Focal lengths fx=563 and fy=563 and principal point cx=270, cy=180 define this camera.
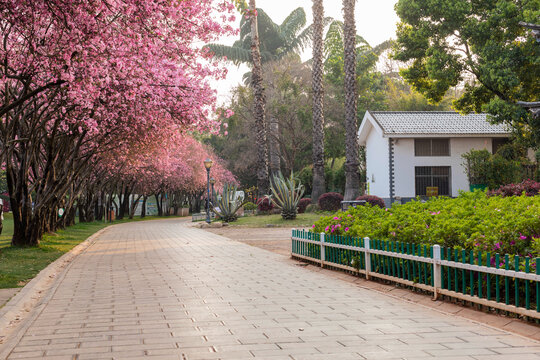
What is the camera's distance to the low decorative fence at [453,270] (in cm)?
657

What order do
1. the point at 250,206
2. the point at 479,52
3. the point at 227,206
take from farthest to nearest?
the point at 250,206, the point at 227,206, the point at 479,52

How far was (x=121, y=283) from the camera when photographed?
10609mm

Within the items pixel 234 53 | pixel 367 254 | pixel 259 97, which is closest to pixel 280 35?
pixel 234 53

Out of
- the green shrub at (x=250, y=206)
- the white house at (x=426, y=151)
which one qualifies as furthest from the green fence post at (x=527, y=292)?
the green shrub at (x=250, y=206)

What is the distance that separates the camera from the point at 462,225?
8289mm

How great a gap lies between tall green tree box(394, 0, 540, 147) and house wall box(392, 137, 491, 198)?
16.5 feet

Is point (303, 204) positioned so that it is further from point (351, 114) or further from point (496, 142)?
point (496, 142)

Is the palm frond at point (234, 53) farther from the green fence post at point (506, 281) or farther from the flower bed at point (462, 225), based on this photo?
the green fence post at point (506, 281)

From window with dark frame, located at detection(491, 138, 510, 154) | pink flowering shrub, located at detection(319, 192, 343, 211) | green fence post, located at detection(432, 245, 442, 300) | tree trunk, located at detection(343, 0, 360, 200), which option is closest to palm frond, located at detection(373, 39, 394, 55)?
window with dark frame, located at detection(491, 138, 510, 154)

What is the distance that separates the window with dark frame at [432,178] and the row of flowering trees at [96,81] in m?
17.2

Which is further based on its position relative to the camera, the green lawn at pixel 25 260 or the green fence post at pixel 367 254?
the green lawn at pixel 25 260

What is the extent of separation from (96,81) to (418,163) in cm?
2631

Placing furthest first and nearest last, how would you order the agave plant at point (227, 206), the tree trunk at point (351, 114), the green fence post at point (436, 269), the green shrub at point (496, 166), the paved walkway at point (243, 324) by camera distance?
the agave plant at point (227, 206), the green shrub at point (496, 166), the tree trunk at point (351, 114), the green fence post at point (436, 269), the paved walkway at point (243, 324)

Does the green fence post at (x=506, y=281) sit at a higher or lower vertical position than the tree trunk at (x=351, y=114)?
lower
